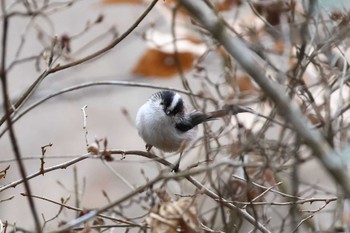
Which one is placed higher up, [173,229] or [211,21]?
[211,21]

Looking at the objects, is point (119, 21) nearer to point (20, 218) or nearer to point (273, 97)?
point (20, 218)

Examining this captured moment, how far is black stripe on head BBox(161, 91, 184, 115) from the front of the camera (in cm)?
316

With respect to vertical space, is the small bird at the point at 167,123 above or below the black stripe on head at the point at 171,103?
below

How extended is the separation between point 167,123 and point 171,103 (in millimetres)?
91

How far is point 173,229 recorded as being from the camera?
5.53 feet

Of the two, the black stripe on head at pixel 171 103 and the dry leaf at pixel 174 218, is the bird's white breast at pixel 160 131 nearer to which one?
the black stripe on head at pixel 171 103

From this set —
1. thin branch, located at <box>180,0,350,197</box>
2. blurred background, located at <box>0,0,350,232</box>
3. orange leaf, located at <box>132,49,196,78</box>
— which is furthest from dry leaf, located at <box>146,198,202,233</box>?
blurred background, located at <box>0,0,350,232</box>

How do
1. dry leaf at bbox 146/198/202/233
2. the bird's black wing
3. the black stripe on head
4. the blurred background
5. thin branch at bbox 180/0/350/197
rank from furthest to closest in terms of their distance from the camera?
1. the blurred background
2. the black stripe on head
3. the bird's black wing
4. dry leaf at bbox 146/198/202/233
5. thin branch at bbox 180/0/350/197

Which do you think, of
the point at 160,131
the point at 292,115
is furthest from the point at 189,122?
the point at 292,115

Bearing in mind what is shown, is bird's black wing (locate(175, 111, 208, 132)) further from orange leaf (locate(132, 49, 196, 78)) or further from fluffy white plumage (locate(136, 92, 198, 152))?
orange leaf (locate(132, 49, 196, 78))

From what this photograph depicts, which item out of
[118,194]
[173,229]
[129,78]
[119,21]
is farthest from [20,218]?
[173,229]

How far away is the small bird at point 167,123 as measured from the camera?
9.86 feet

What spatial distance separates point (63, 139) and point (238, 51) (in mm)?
4922

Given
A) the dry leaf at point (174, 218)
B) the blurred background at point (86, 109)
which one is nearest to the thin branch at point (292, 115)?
the dry leaf at point (174, 218)
